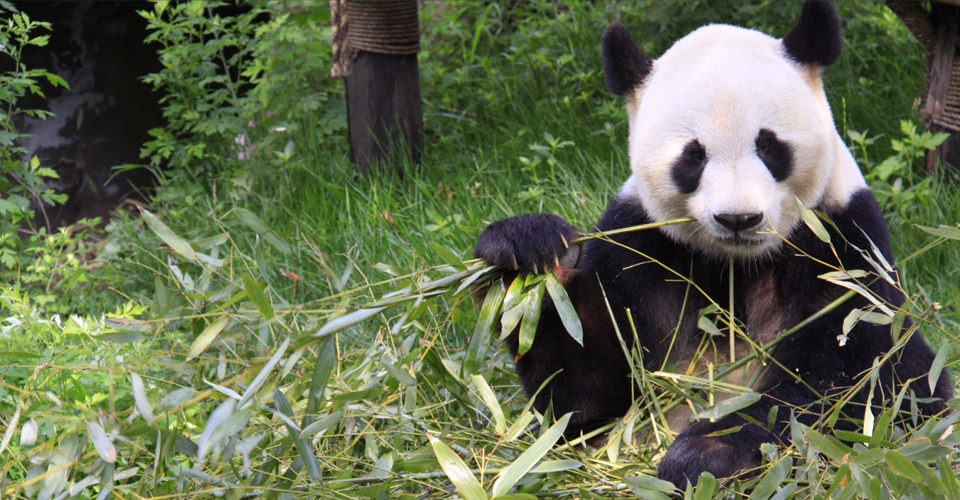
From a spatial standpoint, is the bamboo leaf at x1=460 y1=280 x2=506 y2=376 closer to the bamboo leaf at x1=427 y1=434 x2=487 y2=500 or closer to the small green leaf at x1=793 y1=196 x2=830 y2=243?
the bamboo leaf at x1=427 y1=434 x2=487 y2=500

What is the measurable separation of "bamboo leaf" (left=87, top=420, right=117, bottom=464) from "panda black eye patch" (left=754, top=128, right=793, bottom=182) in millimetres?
1498

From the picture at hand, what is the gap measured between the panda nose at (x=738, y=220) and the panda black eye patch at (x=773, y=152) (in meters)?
0.13

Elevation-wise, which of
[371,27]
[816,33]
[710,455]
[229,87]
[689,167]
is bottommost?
[710,455]

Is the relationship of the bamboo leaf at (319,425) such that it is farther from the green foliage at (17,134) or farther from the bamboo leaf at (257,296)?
the green foliage at (17,134)

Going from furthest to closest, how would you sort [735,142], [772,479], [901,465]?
[735,142] → [772,479] → [901,465]

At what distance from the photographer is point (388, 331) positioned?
2.38 metres

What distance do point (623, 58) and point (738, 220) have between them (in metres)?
0.58

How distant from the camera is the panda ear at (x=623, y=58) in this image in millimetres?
2336

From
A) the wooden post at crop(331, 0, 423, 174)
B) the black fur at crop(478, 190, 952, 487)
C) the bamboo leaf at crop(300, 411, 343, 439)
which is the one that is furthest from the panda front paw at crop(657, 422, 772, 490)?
the wooden post at crop(331, 0, 423, 174)

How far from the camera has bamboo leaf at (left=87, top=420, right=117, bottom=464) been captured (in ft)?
5.95

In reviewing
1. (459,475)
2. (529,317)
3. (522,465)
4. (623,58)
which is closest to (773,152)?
(623,58)

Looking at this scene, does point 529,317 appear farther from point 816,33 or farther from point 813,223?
point 816,33

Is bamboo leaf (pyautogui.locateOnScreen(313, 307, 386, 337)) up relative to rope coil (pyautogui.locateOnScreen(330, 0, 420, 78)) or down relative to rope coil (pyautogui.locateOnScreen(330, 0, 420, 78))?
down

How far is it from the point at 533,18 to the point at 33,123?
3.06m
